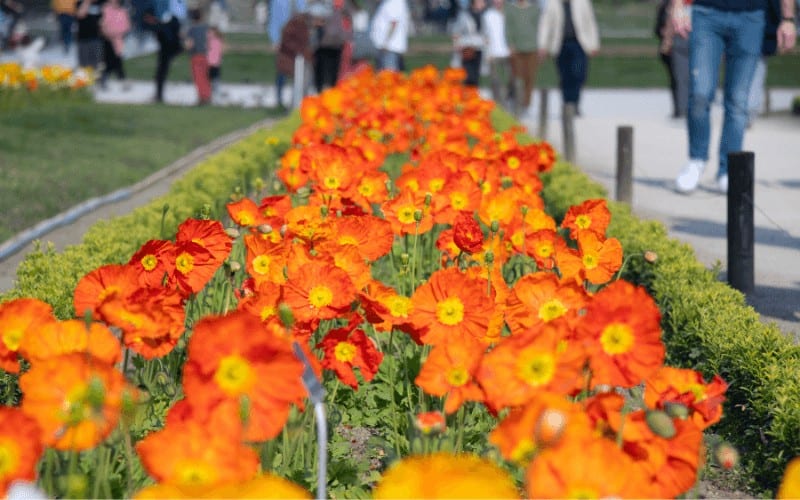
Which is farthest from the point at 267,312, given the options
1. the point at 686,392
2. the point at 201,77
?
the point at 201,77

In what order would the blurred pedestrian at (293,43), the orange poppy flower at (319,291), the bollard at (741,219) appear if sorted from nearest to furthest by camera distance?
the orange poppy flower at (319,291)
the bollard at (741,219)
the blurred pedestrian at (293,43)

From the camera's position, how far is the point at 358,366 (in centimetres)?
325

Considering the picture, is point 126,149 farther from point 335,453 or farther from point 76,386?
point 76,386

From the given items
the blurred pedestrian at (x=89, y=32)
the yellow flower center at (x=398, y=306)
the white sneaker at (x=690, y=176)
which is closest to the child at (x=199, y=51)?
the blurred pedestrian at (x=89, y=32)

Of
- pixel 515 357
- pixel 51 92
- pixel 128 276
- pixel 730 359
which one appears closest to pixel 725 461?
pixel 515 357

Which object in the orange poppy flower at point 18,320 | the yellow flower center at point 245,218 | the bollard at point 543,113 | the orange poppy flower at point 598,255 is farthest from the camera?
the bollard at point 543,113

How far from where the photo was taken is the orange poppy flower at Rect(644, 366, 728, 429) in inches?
105

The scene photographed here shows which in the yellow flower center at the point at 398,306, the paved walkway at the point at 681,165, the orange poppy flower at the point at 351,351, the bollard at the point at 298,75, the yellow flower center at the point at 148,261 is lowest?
the paved walkway at the point at 681,165

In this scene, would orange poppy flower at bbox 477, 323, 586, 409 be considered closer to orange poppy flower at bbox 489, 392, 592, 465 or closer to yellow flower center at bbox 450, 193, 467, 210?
orange poppy flower at bbox 489, 392, 592, 465

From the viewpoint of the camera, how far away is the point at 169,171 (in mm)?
11398

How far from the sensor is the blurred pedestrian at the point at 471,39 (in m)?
18.6

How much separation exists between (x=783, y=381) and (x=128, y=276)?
6.56 feet

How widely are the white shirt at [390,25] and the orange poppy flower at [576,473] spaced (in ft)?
53.6

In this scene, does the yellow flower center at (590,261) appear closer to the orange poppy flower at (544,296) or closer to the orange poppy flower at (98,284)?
the orange poppy flower at (544,296)
